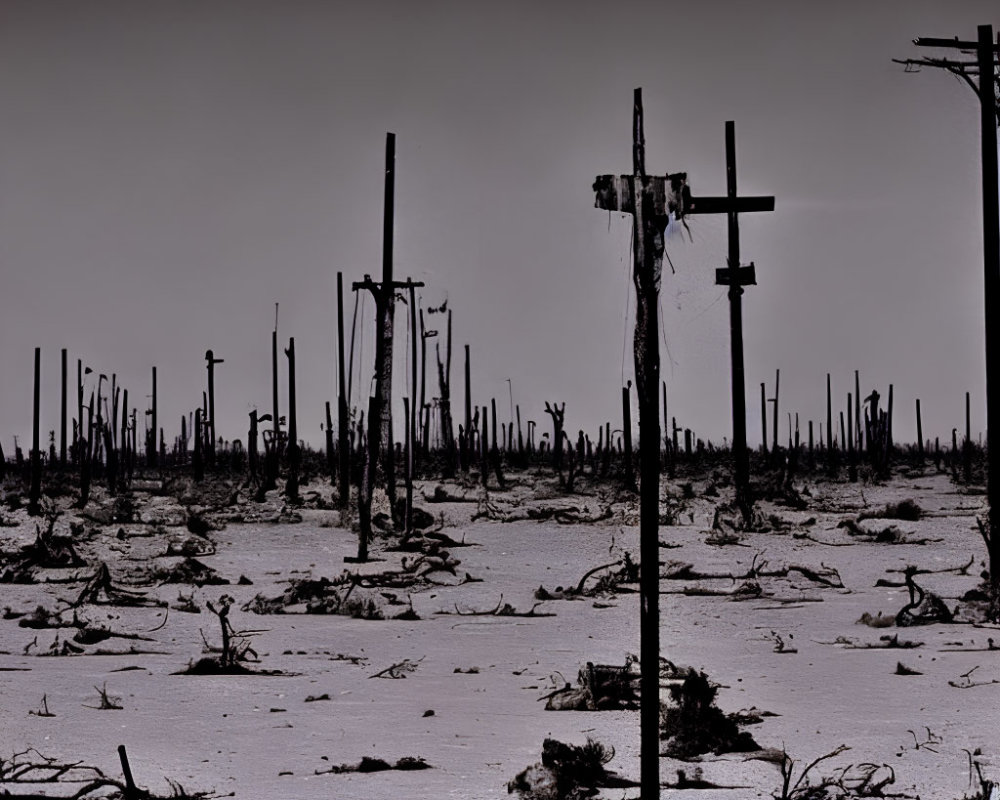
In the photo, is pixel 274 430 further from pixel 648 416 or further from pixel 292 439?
pixel 648 416

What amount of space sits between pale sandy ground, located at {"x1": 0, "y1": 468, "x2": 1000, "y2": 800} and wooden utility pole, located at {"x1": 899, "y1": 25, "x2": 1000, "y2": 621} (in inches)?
50.0

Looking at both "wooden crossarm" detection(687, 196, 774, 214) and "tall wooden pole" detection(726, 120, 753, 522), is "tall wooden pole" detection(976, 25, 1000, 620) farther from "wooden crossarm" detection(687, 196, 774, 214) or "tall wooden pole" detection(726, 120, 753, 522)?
"wooden crossarm" detection(687, 196, 774, 214)

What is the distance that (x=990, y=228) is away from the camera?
12.3 m

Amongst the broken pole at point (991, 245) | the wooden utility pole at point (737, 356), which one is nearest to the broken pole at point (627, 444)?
the wooden utility pole at point (737, 356)

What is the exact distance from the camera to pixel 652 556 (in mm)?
4445

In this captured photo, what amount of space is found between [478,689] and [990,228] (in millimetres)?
7633

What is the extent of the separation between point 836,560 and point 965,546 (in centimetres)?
256

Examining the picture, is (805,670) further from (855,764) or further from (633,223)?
(633,223)

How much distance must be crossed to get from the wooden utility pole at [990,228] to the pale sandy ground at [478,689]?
1269 millimetres

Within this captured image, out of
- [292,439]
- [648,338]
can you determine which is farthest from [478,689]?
[292,439]

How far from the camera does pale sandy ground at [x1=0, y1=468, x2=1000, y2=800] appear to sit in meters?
5.90

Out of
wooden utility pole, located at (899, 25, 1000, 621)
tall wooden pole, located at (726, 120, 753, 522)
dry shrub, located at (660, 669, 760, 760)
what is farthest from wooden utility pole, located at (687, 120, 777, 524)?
dry shrub, located at (660, 669, 760, 760)

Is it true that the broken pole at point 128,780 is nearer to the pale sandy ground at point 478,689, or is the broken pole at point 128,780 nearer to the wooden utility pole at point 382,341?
the pale sandy ground at point 478,689

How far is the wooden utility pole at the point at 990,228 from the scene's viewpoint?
12.2 meters
